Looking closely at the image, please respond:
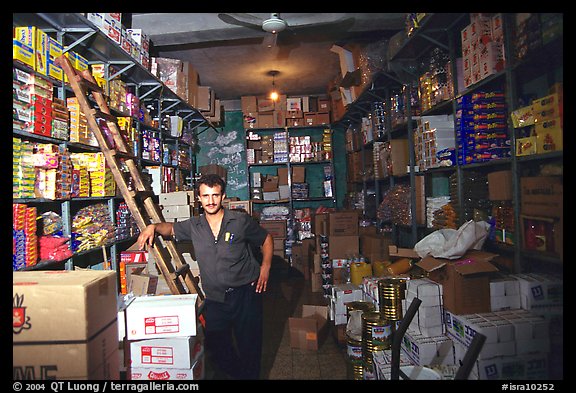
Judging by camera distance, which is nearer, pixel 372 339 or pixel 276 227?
pixel 372 339

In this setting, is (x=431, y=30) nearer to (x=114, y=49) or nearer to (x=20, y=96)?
(x=114, y=49)

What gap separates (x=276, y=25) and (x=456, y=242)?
293 cm

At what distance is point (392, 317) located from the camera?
A: 9.31 feet

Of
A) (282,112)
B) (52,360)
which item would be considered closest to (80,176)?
(52,360)

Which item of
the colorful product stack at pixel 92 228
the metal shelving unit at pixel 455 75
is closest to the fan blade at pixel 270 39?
the metal shelving unit at pixel 455 75

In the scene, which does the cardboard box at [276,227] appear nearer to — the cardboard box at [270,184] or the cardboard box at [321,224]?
the cardboard box at [270,184]

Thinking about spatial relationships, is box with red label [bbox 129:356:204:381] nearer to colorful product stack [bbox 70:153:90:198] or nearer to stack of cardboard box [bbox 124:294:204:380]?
stack of cardboard box [bbox 124:294:204:380]

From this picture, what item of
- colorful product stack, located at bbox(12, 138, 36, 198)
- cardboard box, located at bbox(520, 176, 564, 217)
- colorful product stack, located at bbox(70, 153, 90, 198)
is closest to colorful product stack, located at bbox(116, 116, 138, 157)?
colorful product stack, located at bbox(70, 153, 90, 198)

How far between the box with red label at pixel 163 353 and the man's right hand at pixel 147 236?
2.56ft

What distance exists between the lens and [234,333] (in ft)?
8.97

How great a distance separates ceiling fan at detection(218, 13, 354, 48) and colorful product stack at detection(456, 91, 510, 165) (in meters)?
2.11

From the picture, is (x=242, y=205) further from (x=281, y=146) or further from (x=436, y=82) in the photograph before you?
(x=436, y=82)

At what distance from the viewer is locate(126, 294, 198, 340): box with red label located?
6.52 feet

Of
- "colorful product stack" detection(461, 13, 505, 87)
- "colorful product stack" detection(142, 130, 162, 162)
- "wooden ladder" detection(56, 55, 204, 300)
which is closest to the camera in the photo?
"colorful product stack" detection(461, 13, 505, 87)
